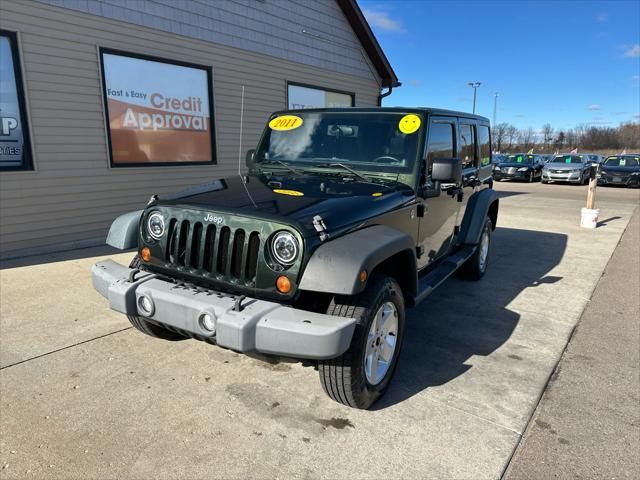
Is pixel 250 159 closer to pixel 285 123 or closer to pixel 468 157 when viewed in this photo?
pixel 285 123

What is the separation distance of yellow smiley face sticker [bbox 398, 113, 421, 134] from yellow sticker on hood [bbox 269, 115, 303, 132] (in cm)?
95

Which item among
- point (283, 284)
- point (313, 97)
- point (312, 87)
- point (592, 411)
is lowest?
point (592, 411)

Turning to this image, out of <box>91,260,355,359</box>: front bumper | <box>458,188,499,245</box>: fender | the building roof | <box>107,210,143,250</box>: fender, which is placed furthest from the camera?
the building roof

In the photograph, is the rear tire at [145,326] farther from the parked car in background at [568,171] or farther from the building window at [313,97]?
the parked car in background at [568,171]

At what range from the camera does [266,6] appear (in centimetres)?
938

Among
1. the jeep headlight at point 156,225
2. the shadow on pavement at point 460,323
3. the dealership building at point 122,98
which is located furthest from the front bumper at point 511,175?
the jeep headlight at point 156,225

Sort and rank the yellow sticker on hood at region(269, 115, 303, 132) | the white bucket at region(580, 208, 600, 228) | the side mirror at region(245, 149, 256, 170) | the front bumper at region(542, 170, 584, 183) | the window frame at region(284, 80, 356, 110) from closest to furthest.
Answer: the yellow sticker on hood at region(269, 115, 303, 132)
the side mirror at region(245, 149, 256, 170)
the white bucket at region(580, 208, 600, 228)
the window frame at region(284, 80, 356, 110)
the front bumper at region(542, 170, 584, 183)

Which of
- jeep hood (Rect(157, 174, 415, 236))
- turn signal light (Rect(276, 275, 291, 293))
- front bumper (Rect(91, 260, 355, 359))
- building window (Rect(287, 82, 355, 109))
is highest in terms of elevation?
building window (Rect(287, 82, 355, 109))

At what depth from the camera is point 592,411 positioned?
2902mm

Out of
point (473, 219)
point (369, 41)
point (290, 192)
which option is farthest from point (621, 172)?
point (290, 192)

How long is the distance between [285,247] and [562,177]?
22662 millimetres

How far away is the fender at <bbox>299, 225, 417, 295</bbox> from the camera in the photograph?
2305 mm

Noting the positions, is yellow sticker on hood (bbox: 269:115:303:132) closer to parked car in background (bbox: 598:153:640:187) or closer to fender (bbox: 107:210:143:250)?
fender (bbox: 107:210:143:250)

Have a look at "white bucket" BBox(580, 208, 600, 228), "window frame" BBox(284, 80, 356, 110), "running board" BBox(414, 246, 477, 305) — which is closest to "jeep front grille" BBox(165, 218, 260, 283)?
"running board" BBox(414, 246, 477, 305)
